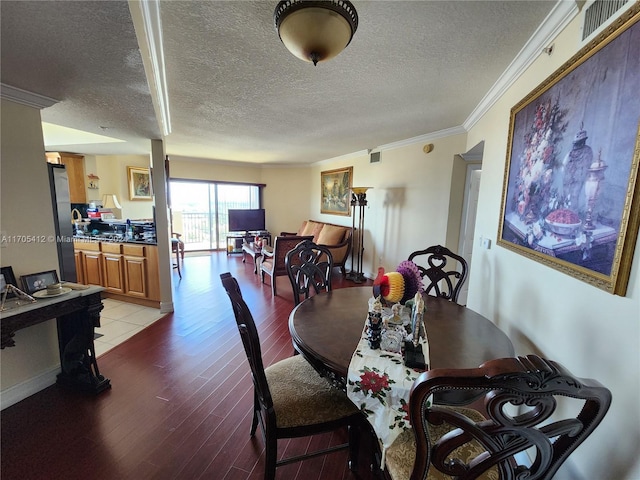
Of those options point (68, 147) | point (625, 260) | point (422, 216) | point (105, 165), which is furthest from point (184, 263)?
point (625, 260)

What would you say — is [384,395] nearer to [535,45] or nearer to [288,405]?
[288,405]

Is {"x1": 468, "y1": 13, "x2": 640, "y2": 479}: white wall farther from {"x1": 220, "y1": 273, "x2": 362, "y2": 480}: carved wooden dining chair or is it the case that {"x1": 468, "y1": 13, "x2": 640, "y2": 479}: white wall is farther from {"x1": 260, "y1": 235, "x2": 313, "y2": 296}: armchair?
{"x1": 260, "y1": 235, "x2": 313, "y2": 296}: armchair

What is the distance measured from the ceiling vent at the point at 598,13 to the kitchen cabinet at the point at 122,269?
400cm

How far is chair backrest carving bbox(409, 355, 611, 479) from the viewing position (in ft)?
2.04

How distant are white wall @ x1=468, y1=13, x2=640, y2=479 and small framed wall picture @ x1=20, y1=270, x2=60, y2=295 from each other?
313 cm

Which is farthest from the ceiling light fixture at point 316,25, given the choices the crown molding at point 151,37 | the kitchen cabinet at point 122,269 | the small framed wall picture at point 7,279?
the kitchen cabinet at point 122,269

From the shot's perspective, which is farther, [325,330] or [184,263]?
[184,263]

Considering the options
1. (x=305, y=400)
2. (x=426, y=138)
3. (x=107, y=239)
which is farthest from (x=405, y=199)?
(x=107, y=239)

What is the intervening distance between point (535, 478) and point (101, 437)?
2.20 meters

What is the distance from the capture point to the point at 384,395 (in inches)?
39.6

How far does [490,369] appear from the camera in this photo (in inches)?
24.7

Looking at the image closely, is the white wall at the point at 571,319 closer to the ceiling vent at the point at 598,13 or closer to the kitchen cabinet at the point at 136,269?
the ceiling vent at the point at 598,13

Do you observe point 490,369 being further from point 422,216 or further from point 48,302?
point 422,216

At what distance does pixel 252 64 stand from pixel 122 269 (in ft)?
10.6
